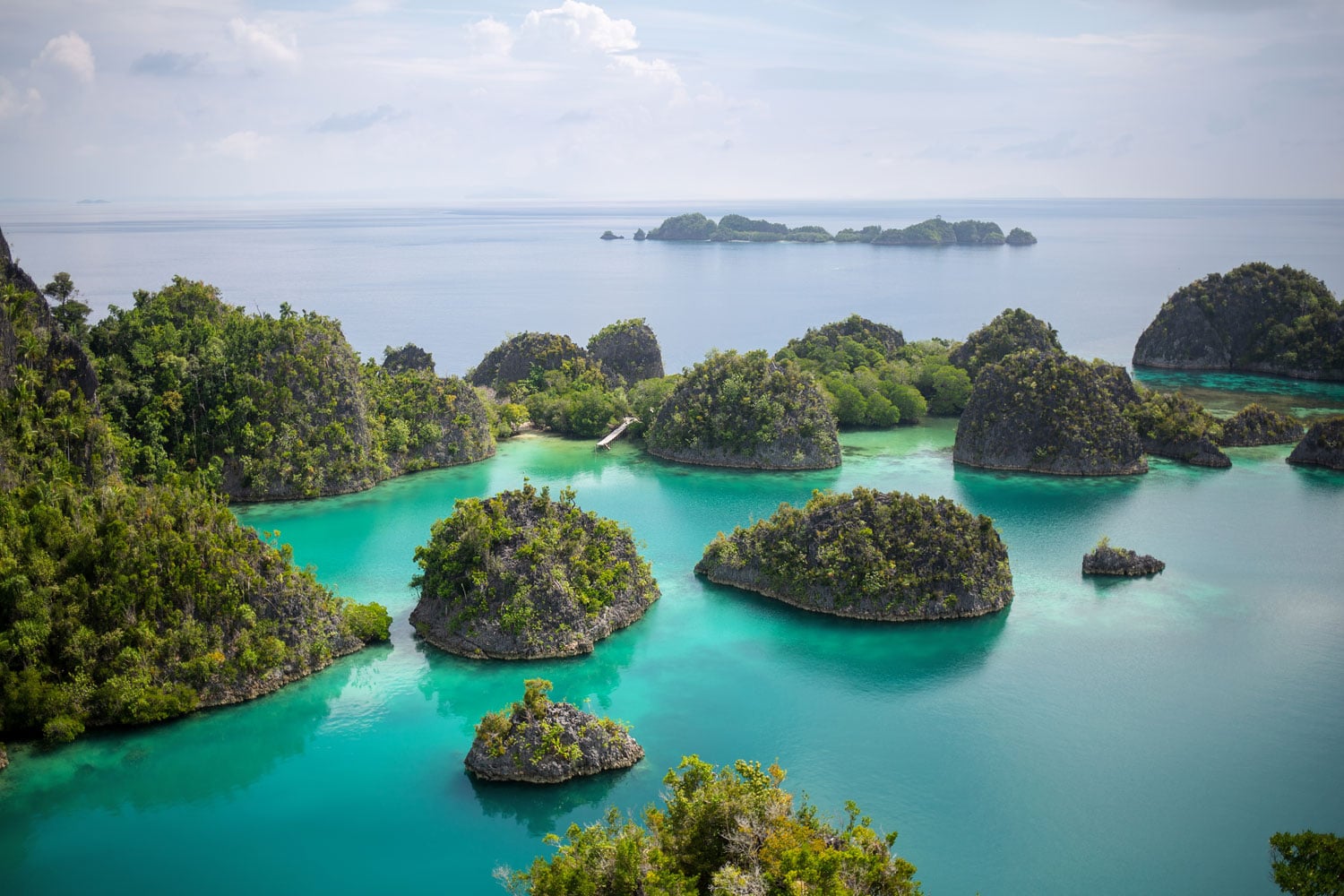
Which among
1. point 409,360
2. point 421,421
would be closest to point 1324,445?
point 421,421

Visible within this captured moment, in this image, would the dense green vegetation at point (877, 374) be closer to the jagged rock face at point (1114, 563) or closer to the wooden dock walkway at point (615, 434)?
the wooden dock walkway at point (615, 434)

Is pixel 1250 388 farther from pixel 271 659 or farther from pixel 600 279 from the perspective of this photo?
pixel 600 279

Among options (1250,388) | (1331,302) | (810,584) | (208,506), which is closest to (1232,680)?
(810,584)

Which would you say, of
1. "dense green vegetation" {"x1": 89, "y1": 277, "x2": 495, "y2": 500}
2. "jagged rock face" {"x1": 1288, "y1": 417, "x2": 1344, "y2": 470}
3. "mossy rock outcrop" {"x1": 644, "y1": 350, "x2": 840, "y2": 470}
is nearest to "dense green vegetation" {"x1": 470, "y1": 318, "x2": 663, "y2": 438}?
"mossy rock outcrop" {"x1": 644, "y1": 350, "x2": 840, "y2": 470}

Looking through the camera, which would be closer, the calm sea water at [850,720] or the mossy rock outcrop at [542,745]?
the calm sea water at [850,720]

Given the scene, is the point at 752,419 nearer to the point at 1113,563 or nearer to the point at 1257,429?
the point at 1113,563

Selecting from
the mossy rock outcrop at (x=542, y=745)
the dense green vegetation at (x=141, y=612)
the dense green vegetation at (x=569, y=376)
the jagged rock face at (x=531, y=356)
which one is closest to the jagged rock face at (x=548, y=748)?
the mossy rock outcrop at (x=542, y=745)
